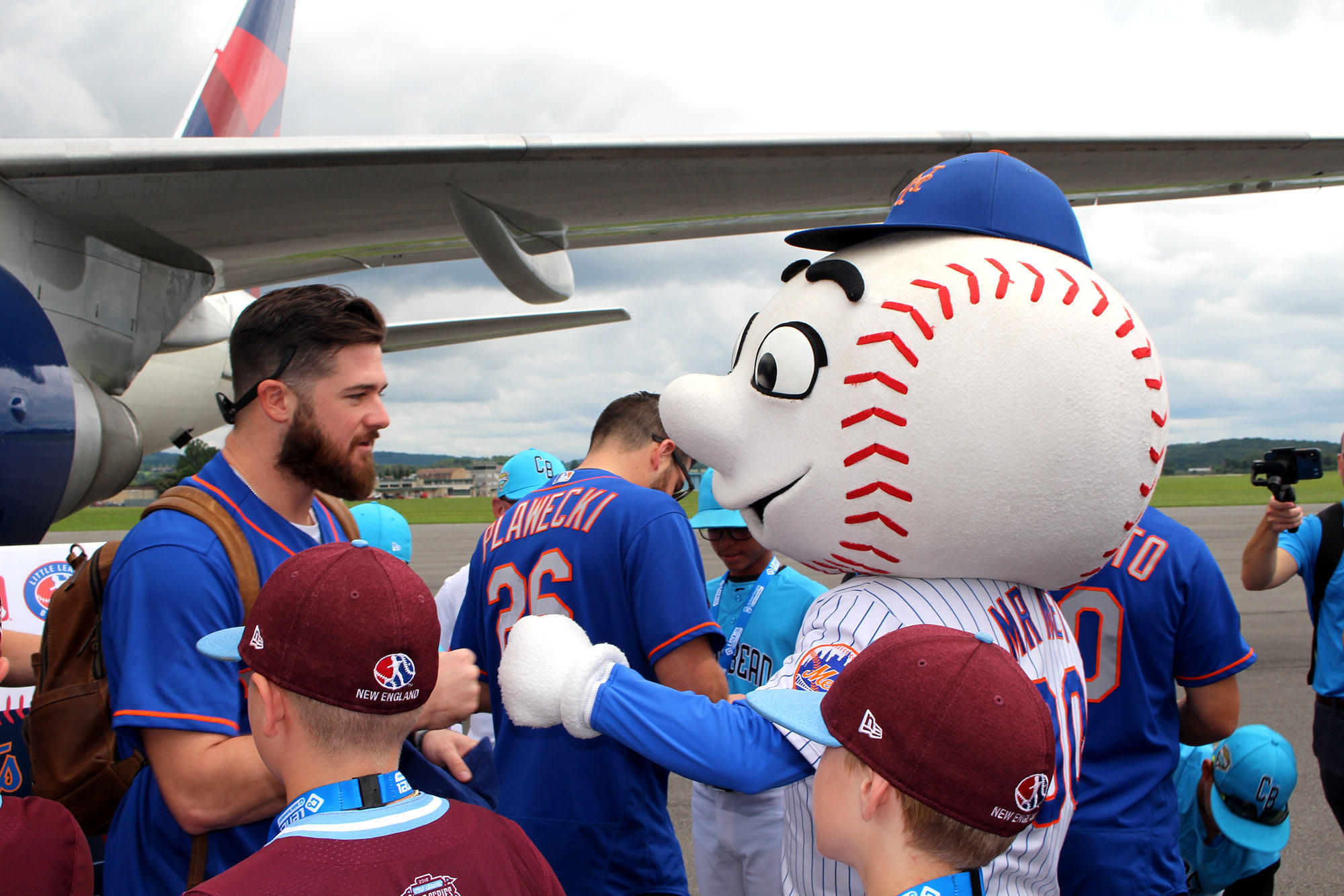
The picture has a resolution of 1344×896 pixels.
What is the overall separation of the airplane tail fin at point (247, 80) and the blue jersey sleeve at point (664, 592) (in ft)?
22.5

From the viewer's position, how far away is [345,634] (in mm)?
1372

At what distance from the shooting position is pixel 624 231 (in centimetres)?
564

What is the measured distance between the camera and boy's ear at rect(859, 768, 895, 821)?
1222 millimetres

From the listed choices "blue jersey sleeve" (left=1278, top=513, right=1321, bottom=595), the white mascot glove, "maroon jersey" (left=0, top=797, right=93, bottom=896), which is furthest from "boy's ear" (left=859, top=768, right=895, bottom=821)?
"blue jersey sleeve" (left=1278, top=513, right=1321, bottom=595)

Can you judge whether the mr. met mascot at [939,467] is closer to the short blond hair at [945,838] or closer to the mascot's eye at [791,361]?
the mascot's eye at [791,361]

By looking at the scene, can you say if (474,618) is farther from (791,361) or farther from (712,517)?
(791,361)

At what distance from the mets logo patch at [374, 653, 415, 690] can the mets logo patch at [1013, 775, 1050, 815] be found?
92cm

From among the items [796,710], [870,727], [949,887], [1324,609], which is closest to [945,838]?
[949,887]

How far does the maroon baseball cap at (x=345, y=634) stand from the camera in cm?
136

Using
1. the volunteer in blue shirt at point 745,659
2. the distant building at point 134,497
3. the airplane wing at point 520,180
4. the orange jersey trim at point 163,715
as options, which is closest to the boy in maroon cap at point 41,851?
the orange jersey trim at point 163,715

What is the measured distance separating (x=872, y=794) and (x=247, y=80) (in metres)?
8.92

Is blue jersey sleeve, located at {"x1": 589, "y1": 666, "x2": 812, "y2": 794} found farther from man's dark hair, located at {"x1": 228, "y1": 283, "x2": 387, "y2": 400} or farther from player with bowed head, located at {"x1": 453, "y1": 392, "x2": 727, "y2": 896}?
man's dark hair, located at {"x1": 228, "y1": 283, "x2": 387, "y2": 400}

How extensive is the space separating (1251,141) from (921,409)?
3348mm

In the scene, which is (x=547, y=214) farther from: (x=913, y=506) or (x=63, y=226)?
(x=913, y=506)
